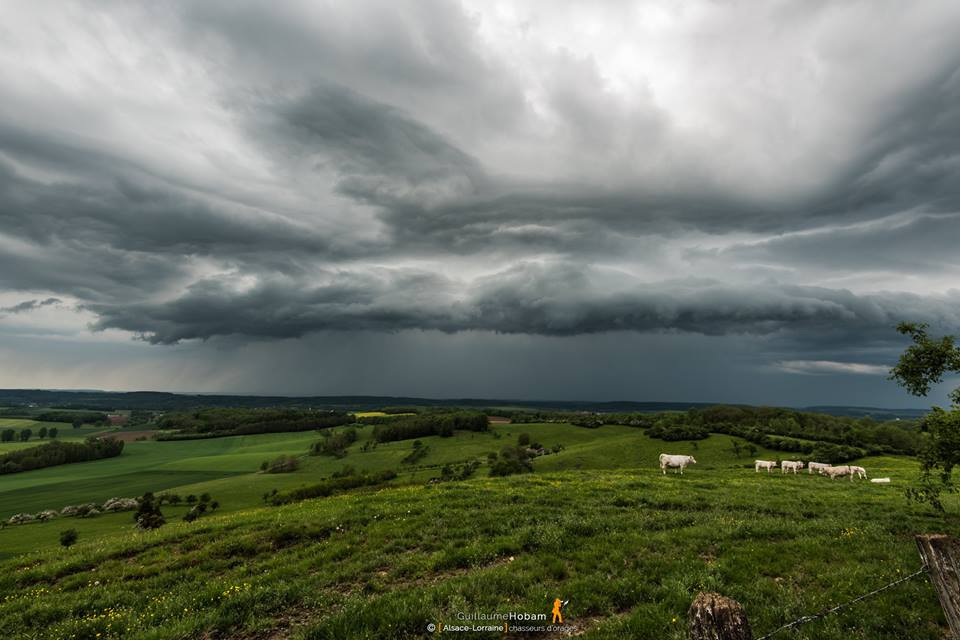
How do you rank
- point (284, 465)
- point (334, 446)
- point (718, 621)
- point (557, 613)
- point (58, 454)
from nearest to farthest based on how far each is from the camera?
point (718, 621) < point (557, 613) < point (284, 465) < point (334, 446) < point (58, 454)

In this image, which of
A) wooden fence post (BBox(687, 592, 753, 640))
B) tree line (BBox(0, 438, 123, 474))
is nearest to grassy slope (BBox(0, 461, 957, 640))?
wooden fence post (BBox(687, 592, 753, 640))

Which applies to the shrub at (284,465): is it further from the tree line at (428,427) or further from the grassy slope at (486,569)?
the grassy slope at (486,569)

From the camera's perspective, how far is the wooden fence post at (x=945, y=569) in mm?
7656

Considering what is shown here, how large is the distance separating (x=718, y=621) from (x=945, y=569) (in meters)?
5.23

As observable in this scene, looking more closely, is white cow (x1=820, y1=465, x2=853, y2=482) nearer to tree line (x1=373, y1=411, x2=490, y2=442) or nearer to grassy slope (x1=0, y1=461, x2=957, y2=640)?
grassy slope (x1=0, y1=461, x2=957, y2=640)

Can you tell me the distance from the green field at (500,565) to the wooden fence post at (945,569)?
2.71 meters

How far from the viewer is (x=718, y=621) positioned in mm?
6168

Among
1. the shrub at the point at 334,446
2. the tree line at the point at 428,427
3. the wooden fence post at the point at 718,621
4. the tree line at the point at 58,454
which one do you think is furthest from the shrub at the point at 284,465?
the wooden fence post at the point at 718,621

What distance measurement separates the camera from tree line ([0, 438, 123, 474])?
142 m

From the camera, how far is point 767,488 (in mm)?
28016

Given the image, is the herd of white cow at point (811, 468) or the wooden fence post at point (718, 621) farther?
the herd of white cow at point (811, 468)

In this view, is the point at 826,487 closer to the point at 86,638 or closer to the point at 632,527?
the point at 632,527

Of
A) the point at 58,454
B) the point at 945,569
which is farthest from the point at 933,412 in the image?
the point at 58,454

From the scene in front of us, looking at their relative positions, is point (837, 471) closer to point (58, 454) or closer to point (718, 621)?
point (718, 621)
